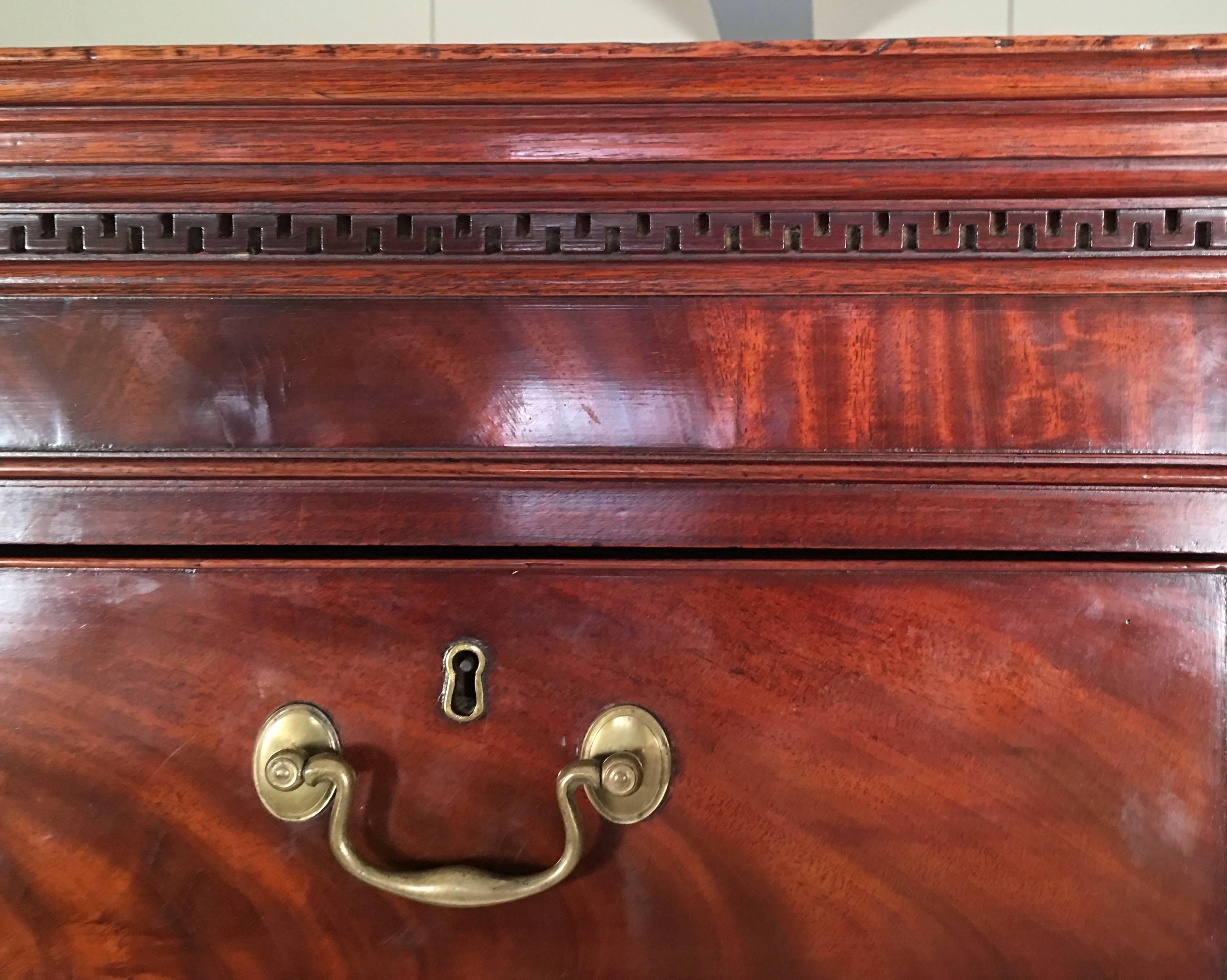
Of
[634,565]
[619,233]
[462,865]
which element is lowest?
[462,865]

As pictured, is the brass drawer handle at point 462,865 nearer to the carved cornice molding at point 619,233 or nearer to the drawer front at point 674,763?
the drawer front at point 674,763

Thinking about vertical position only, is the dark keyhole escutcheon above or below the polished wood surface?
below

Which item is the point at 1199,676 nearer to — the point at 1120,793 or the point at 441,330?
the point at 1120,793

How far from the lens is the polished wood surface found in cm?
28

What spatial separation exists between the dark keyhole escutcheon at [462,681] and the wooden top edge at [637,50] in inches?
7.7

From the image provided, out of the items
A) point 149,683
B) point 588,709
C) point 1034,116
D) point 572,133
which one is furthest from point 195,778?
point 1034,116

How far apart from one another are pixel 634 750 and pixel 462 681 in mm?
66

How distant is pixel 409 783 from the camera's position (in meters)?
0.30

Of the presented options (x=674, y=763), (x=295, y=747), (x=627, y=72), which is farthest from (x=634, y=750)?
(x=627, y=72)

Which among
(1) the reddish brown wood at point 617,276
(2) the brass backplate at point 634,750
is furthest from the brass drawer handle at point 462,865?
(1) the reddish brown wood at point 617,276

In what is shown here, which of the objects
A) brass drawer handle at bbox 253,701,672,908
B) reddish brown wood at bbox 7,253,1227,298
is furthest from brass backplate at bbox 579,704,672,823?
reddish brown wood at bbox 7,253,1227,298

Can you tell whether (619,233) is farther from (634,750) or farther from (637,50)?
(634,750)

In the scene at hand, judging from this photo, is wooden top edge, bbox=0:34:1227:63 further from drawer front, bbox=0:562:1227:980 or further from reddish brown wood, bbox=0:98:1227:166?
drawer front, bbox=0:562:1227:980

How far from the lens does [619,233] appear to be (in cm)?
28
